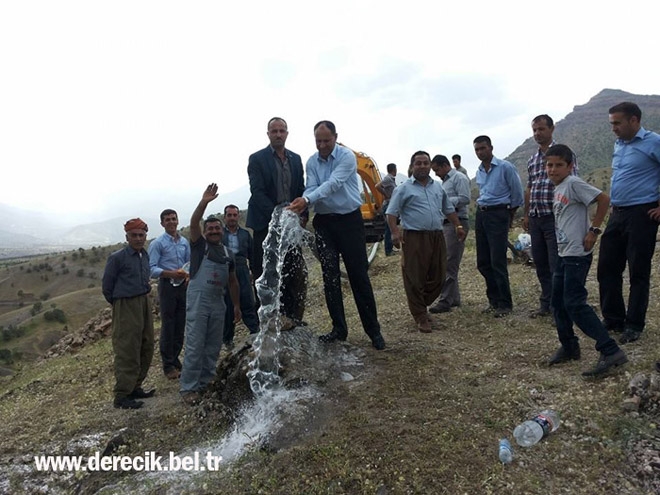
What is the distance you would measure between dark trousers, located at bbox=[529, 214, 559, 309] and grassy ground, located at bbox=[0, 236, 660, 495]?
0.52m

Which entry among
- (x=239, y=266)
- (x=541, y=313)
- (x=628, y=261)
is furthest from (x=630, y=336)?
(x=239, y=266)

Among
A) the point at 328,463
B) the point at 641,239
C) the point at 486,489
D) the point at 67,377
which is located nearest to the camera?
the point at 486,489

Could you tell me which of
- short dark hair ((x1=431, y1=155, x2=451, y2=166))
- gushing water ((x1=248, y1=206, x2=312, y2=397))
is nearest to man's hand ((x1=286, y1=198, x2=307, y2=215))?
gushing water ((x1=248, y1=206, x2=312, y2=397))

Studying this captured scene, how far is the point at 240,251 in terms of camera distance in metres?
6.39

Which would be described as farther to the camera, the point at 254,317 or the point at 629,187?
the point at 254,317

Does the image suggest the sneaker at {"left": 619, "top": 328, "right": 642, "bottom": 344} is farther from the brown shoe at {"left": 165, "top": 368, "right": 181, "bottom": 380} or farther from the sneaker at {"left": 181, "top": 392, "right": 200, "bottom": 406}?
the brown shoe at {"left": 165, "top": 368, "right": 181, "bottom": 380}

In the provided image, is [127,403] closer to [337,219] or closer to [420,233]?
[337,219]

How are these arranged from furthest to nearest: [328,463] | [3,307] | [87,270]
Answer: [87,270], [3,307], [328,463]

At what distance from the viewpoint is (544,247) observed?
5.41 meters

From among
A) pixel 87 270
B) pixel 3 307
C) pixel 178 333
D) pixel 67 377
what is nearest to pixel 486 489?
pixel 178 333

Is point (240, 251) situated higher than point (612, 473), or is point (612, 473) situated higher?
point (240, 251)

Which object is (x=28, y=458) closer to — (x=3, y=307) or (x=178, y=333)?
(x=178, y=333)

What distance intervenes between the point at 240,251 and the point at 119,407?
8.12 ft

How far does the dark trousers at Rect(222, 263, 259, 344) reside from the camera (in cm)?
640
